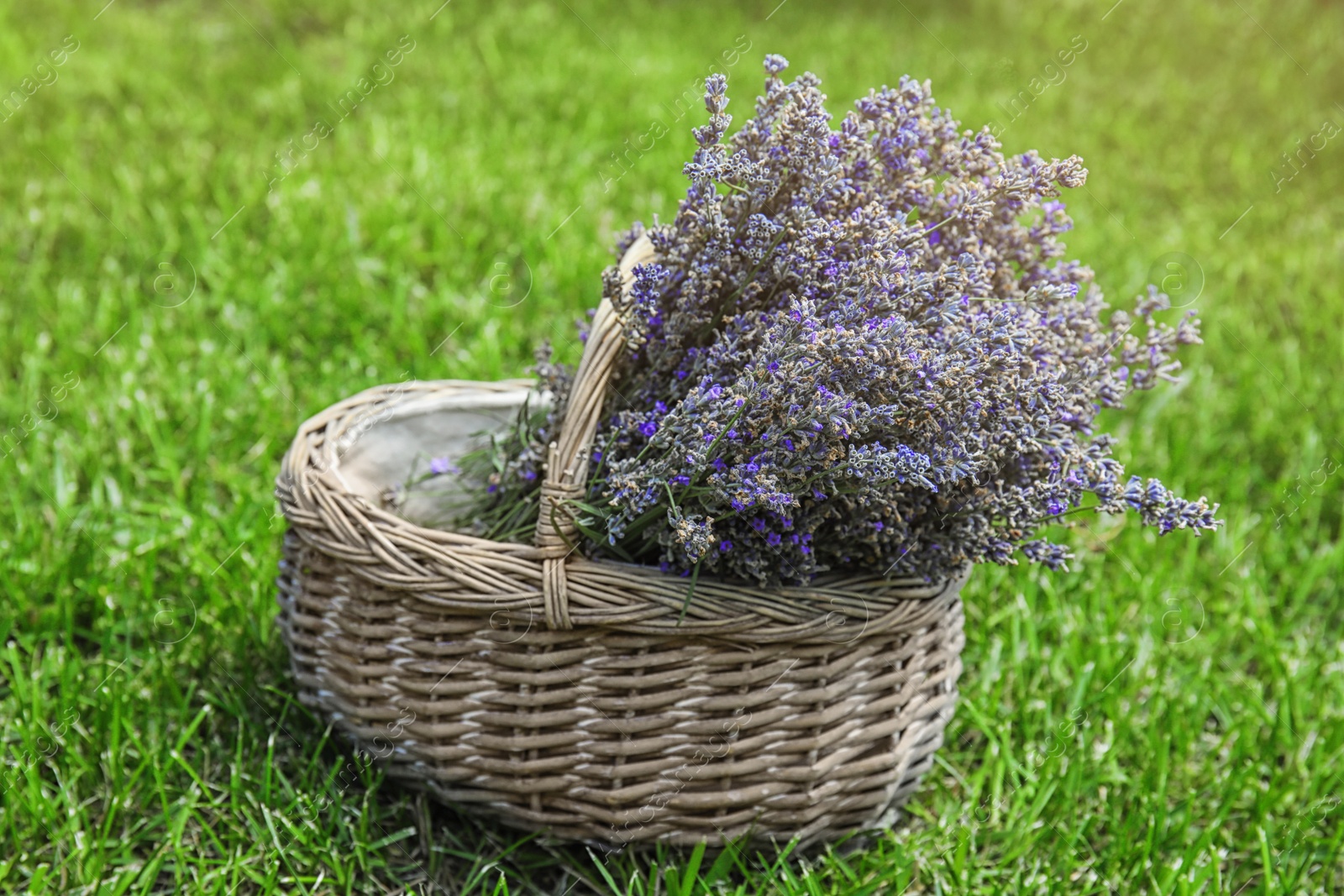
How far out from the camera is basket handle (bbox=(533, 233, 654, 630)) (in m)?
1.47

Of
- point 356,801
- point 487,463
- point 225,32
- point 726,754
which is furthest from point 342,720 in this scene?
point 225,32

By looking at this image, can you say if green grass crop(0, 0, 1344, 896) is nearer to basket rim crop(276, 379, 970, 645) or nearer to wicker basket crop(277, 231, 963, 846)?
wicker basket crop(277, 231, 963, 846)

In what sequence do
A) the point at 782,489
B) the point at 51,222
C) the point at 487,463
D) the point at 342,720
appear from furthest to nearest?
the point at 51,222, the point at 487,463, the point at 342,720, the point at 782,489

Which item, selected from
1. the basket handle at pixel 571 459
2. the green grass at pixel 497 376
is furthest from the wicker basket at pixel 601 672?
the green grass at pixel 497 376

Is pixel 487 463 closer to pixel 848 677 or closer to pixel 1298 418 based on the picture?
pixel 848 677

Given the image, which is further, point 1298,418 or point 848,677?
point 1298,418

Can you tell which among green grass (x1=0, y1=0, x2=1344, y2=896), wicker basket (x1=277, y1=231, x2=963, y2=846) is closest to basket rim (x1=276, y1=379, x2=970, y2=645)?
wicker basket (x1=277, y1=231, x2=963, y2=846)

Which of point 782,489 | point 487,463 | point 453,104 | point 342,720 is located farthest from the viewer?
point 453,104

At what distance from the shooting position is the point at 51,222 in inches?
126

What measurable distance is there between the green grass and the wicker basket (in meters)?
0.13

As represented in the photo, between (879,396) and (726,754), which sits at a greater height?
(879,396)

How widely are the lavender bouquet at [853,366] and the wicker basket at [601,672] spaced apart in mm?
61

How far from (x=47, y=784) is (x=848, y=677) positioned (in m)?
1.23

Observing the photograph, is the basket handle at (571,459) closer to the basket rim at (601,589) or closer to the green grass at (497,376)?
the basket rim at (601,589)
